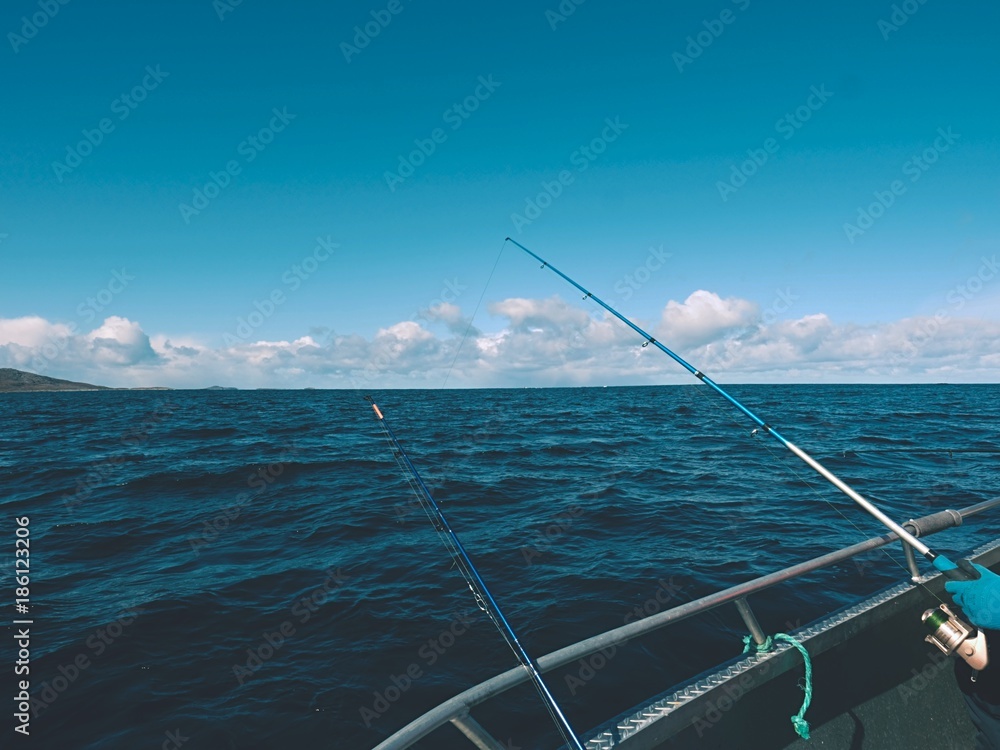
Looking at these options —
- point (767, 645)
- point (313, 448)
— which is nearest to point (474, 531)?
point (767, 645)

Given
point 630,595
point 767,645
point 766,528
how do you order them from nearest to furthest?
point 767,645 → point 630,595 → point 766,528

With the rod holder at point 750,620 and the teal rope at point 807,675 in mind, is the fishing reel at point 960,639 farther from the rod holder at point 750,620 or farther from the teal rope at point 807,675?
the rod holder at point 750,620

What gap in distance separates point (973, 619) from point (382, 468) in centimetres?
1577

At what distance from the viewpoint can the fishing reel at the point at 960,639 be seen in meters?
3.28

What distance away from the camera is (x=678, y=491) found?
13492mm

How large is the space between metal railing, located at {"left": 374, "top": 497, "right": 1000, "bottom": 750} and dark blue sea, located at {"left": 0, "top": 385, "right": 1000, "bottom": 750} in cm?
206

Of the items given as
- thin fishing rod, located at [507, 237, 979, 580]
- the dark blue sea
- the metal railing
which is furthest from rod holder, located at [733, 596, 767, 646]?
the dark blue sea

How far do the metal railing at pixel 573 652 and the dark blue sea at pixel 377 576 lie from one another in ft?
6.76

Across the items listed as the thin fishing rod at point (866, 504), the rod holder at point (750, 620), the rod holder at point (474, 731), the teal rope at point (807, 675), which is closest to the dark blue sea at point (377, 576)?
the thin fishing rod at point (866, 504)

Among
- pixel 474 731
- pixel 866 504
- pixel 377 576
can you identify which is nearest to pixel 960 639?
pixel 866 504

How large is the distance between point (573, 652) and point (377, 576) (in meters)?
6.34

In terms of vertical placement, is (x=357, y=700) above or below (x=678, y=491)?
below

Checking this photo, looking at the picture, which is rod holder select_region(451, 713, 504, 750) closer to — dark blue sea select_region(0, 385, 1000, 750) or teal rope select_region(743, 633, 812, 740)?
teal rope select_region(743, 633, 812, 740)

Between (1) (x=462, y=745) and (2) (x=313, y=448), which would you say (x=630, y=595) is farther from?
(2) (x=313, y=448)
